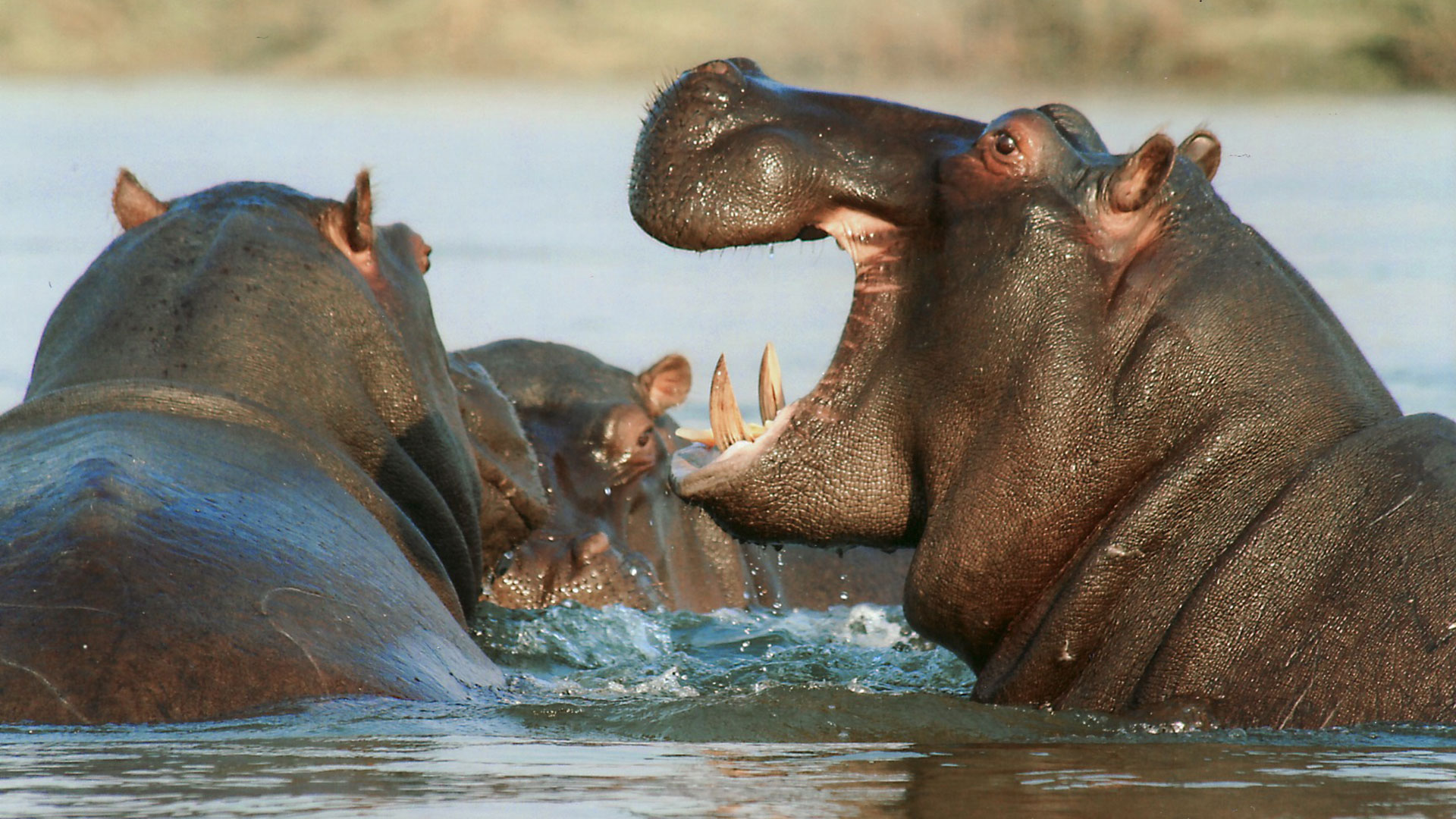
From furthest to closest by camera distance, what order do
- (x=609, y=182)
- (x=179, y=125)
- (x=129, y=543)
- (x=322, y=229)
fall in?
(x=179, y=125), (x=609, y=182), (x=322, y=229), (x=129, y=543)

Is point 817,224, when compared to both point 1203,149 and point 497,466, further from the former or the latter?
point 497,466

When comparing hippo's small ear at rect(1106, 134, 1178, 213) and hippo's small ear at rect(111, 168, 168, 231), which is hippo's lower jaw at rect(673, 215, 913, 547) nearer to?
hippo's small ear at rect(1106, 134, 1178, 213)

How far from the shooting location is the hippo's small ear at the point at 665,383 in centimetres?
906

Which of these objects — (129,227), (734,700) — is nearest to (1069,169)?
(734,700)

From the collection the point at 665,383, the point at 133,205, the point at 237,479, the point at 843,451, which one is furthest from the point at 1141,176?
the point at 665,383

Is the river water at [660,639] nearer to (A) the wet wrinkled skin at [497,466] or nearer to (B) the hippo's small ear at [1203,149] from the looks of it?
(B) the hippo's small ear at [1203,149]

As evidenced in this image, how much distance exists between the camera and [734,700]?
4266 millimetres

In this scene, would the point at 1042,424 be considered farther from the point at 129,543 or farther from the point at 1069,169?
the point at 129,543

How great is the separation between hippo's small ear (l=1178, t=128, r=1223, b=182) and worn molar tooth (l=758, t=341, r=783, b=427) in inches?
41.8

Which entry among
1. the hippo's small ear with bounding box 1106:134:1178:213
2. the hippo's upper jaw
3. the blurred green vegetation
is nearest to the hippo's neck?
the hippo's small ear with bounding box 1106:134:1178:213

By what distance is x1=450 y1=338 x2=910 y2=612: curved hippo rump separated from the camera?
796 cm

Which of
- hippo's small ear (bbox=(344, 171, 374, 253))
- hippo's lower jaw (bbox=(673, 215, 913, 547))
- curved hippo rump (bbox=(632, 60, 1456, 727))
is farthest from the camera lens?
hippo's small ear (bbox=(344, 171, 374, 253))

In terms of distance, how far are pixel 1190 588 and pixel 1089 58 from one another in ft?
127

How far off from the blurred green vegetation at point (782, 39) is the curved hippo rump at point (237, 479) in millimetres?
25543
